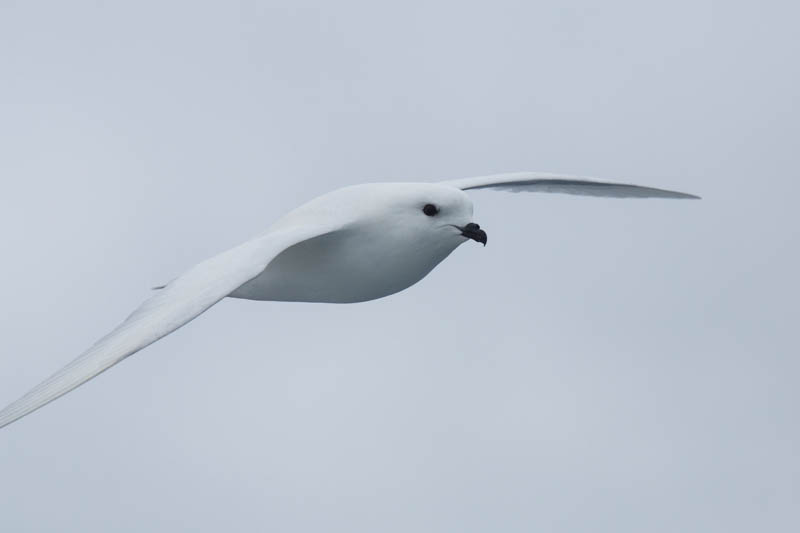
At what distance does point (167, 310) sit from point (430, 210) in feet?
10.7

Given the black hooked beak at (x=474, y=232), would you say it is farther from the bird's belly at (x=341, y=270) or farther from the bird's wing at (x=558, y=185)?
the bird's wing at (x=558, y=185)

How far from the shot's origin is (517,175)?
15.5m

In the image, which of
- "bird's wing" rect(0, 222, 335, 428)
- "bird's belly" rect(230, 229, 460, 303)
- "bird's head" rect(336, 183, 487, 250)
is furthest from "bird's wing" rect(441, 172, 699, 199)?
"bird's wing" rect(0, 222, 335, 428)

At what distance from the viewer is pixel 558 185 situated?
16.0m

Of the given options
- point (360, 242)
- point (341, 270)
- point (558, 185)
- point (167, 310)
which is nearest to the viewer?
point (167, 310)

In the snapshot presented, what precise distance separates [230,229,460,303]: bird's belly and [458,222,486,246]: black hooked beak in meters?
0.31

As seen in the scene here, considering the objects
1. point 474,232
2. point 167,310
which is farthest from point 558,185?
point 167,310

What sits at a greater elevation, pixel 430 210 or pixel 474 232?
pixel 430 210

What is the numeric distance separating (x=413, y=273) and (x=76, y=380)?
4.27 m

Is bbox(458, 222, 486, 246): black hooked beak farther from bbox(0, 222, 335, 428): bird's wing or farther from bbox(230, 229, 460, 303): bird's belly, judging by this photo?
bbox(0, 222, 335, 428): bird's wing

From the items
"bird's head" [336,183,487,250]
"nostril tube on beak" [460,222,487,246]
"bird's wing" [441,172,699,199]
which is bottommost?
"bird's wing" [441,172,699,199]

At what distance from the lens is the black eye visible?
1261 centimetres

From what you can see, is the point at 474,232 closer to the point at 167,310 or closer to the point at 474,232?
the point at 474,232

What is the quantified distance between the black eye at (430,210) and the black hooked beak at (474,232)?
32 cm
